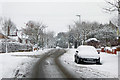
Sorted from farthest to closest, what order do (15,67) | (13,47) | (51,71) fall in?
(13,47) < (15,67) < (51,71)

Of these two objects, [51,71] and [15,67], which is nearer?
[51,71]

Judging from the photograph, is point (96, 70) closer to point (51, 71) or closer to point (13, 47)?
point (51, 71)

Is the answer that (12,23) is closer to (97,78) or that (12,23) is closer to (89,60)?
(89,60)

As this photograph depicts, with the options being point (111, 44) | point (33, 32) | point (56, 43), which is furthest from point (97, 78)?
point (56, 43)

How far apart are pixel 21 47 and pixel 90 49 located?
2498cm

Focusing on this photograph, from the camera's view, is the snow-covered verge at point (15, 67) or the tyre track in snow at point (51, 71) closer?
the tyre track in snow at point (51, 71)

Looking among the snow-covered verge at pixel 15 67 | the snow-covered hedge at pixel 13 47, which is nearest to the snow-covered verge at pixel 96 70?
the snow-covered verge at pixel 15 67

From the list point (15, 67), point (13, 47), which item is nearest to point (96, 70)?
point (15, 67)

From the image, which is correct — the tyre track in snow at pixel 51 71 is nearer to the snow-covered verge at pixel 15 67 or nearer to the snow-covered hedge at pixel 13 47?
the snow-covered verge at pixel 15 67

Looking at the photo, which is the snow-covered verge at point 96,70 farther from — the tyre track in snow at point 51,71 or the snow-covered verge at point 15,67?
the snow-covered verge at point 15,67

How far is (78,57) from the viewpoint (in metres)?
14.5

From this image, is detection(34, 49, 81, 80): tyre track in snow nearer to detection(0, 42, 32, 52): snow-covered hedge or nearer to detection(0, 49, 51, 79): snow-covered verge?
detection(0, 49, 51, 79): snow-covered verge

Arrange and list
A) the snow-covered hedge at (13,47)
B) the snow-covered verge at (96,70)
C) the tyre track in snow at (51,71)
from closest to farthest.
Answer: the tyre track in snow at (51,71), the snow-covered verge at (96,70), the snow-covered hedge at (13,47)

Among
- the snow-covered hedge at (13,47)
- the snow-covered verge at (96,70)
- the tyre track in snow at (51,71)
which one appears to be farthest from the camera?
the snow-covered hedge at (13,47)
